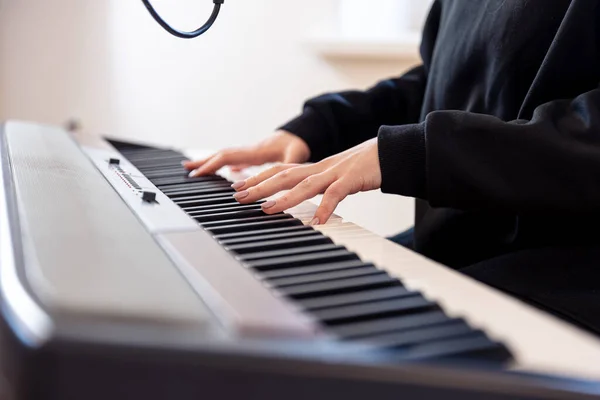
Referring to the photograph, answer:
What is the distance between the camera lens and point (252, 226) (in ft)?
2.62

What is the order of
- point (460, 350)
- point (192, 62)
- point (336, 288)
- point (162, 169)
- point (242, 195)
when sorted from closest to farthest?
point (460, 350) → point (336, 288) → point (242, 195) → point (162, 169) → point (192, 62)

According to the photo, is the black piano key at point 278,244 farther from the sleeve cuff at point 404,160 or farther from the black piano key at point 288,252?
the sleeve cuff at point 404,160

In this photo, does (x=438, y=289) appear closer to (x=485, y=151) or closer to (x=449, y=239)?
(x=485, y=151)

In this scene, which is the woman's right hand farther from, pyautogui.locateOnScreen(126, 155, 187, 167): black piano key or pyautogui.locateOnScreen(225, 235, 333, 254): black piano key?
pyautogui.locateOnScreen(225, 235, 333, 254): black piano key

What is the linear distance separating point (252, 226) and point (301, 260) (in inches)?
5.9

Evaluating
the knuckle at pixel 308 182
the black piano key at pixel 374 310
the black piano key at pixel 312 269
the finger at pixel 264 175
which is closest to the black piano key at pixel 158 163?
the finger at pixel 264 175

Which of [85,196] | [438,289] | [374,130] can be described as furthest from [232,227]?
[374,130]

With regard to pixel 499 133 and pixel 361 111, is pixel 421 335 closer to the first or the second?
pixel 499 133

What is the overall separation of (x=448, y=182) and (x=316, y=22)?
154 centimetres

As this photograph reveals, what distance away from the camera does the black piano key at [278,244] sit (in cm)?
69

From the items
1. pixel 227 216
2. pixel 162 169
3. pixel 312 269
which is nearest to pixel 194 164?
pixel 162 169

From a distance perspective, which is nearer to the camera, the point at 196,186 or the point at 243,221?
the point at 243,221

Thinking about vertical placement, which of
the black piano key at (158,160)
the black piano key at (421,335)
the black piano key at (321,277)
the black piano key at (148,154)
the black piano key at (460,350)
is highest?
the black piano key at (460,350)

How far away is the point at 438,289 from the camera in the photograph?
1.95 ft
